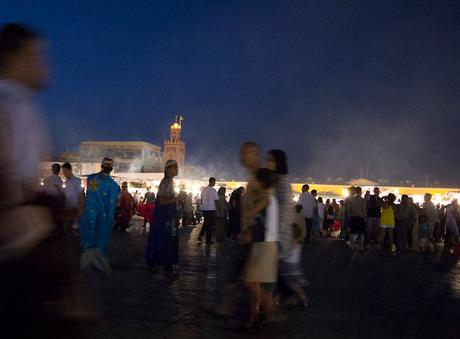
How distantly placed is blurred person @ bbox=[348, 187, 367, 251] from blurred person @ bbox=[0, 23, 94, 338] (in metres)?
10.2

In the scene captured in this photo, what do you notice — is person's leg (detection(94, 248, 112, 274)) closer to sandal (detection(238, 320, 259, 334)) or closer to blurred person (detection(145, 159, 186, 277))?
blurred person (detection(145, 159, 186, 277))

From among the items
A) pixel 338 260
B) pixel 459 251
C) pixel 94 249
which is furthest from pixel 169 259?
pixel 459 251

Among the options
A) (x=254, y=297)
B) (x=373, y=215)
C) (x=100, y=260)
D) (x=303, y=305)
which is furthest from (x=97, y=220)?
(x=373, y=215)

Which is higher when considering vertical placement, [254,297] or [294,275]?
[294,275]

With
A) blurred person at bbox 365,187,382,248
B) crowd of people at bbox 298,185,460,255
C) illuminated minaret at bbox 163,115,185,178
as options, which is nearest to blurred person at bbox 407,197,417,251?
crowd of people at bbox 298,185,460,255

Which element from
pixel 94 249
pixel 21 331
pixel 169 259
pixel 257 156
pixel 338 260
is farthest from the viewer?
pixel 338 260

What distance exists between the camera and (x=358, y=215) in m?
11.1

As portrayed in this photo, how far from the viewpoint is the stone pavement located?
364 centimetres

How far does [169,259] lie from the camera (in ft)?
20.0

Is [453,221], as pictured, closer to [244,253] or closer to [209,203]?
[209,203]

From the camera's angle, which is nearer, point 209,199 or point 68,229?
point 68,229

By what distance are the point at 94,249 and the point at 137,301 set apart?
101 centimetres

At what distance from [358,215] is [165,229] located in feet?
22.1

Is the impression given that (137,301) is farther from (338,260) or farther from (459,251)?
(459,251)
